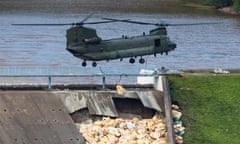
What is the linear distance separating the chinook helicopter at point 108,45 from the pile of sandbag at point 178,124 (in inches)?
80.3

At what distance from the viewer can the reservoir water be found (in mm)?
41562

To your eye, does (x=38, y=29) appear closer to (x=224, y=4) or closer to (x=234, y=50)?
(x=234, y=50)

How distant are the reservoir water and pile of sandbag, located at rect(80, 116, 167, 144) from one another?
104 inches

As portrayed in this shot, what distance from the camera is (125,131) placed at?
907 inches

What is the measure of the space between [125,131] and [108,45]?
3211mm

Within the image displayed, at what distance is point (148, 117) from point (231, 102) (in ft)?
9.84

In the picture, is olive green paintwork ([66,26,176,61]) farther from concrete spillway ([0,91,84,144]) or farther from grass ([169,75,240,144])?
concrete spillway ([0,91,84,144])

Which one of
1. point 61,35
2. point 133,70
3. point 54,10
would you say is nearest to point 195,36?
point 61,35

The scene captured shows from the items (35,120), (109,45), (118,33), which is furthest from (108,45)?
(118,33)

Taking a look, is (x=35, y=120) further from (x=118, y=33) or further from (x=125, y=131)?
(x=118, y=33)

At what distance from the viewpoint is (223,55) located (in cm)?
4531

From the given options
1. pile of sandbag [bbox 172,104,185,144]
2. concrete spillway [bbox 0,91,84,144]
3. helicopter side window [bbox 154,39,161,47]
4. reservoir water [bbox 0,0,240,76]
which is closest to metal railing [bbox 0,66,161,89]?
reservoir water [bbox 0,0,240,76]

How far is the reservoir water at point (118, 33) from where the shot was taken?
41.6m

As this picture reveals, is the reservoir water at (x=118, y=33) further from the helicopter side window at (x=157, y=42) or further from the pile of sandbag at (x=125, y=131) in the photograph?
the pile of sandbag at (x=125, y=131)
